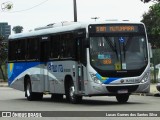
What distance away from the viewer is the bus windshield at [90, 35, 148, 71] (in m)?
21.8

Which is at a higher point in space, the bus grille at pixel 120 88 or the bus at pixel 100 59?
the bus at pixel 100 59

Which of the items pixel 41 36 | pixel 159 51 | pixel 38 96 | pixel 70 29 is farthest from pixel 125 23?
pixel 159 51

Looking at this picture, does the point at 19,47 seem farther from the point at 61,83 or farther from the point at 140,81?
the point at 140,81

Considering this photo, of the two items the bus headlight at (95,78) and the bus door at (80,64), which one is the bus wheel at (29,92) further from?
the bus headlight at (95,78)

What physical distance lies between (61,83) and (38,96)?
414 centimetres

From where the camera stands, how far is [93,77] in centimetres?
2169

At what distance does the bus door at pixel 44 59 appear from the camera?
2539 centimetres

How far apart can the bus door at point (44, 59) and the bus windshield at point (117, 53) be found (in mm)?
3888

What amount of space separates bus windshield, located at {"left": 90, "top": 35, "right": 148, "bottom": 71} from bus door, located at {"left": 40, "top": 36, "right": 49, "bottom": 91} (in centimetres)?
389

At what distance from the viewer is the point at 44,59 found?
84.0 feet

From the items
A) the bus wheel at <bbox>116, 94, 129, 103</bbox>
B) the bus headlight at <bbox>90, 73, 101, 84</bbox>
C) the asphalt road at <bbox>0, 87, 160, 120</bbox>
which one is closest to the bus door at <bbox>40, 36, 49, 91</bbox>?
the asphalt road at <bbox>0, 87, 160, 120</bbox>

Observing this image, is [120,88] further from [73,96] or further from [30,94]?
[30,94]

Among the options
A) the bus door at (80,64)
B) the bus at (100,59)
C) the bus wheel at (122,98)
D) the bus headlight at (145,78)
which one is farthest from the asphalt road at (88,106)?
the bus headlight at (145,78)

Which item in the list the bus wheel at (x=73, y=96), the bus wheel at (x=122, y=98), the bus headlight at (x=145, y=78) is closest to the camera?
the bus headlight at (x=145, y=78)
